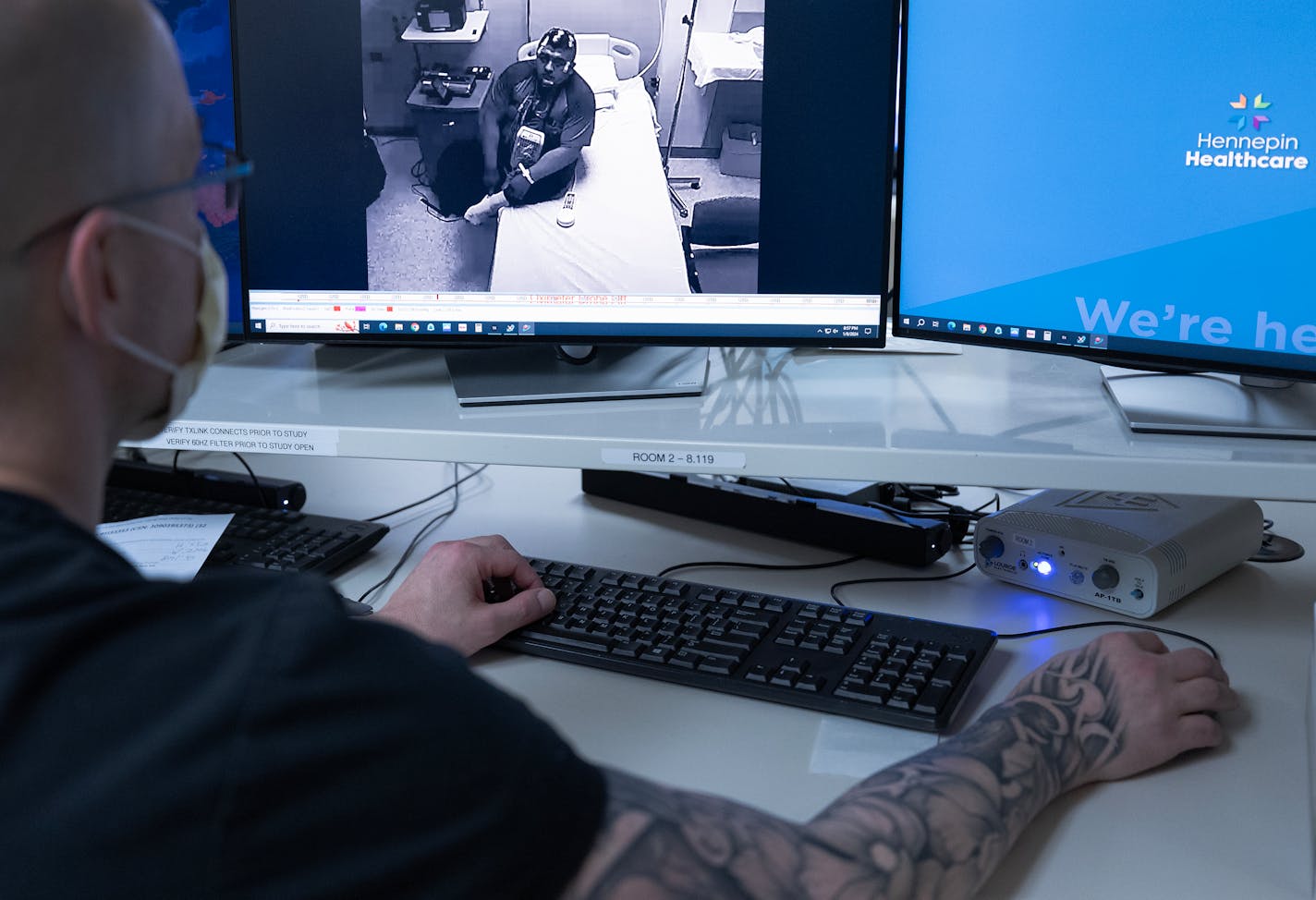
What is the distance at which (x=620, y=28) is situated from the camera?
1.22 m

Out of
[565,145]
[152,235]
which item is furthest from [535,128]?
[152,235]

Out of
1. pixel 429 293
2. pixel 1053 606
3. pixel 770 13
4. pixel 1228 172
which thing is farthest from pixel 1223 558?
pixel 429 293

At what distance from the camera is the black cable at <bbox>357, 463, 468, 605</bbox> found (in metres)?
1.30

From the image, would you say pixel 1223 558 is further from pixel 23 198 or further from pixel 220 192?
pixel 23 198

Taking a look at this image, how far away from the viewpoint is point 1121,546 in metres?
1.21

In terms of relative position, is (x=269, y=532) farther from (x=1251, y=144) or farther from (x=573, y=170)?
(x=1251, y=144)

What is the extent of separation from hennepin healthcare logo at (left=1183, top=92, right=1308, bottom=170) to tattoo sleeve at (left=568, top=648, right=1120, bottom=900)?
44cm

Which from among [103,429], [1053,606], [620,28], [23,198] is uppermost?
[620,28]

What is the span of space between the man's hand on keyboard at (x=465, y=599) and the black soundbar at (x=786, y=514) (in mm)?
230

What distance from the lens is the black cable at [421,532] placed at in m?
1.30

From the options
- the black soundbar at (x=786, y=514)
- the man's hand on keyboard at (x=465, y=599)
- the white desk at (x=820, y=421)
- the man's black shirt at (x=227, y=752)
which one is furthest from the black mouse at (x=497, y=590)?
the man's black shirt at (x=227, y=752)

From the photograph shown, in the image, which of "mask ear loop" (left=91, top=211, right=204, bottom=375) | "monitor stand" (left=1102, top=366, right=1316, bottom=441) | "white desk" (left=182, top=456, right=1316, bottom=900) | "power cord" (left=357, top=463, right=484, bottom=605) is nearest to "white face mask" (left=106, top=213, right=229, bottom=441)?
"mask ear loop" (left=91, top=211, right=204, bottom=375)

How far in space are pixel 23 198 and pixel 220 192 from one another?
0.23 metres

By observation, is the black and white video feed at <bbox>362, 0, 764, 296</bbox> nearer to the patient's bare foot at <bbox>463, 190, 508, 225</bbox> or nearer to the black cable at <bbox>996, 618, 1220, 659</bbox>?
the patient's bare foot at <bbox>463, 190, 508, 225</bbox>
